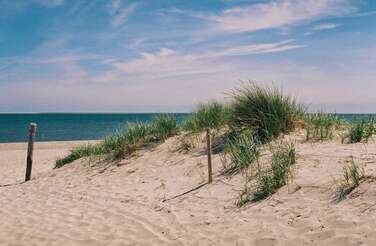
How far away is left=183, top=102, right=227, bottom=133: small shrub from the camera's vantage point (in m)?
12.6

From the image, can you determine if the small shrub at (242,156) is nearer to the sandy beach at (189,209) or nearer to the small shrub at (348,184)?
the sandy beach at (189,209)

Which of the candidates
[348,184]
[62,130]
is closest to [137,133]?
[348,184]

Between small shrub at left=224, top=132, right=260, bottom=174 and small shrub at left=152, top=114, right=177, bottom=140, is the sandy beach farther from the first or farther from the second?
small shrub at left=152, top=114, right=177, bottom=140

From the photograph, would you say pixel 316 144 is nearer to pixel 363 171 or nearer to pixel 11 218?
pixel 363 171

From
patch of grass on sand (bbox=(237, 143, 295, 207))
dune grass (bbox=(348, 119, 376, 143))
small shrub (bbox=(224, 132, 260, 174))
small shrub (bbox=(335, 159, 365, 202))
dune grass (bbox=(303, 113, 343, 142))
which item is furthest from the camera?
dune grass (bbox=(303, 113, 343, 142))

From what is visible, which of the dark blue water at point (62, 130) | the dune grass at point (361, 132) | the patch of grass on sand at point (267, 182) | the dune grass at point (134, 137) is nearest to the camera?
the patch of grass on sand at point (267, 182)

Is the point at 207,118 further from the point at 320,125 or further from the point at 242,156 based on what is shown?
the point at 242,156

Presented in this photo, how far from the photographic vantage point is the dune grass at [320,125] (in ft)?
33.4

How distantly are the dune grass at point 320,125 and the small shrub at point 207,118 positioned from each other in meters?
2.26

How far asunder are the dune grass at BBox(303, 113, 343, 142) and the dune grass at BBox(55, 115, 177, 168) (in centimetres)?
405

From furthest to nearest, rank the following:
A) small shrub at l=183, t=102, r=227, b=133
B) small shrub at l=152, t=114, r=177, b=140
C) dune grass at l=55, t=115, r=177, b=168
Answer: small shrub at l=152, t=114, r=177, b=140 < dune grass at l=55, t=115, r=177, b=168 < small shrub at l=183, t=102, r=227, b=133

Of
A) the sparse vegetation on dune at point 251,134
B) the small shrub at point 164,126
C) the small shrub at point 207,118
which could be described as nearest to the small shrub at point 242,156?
the sparse vegetation on dune at point 251,134

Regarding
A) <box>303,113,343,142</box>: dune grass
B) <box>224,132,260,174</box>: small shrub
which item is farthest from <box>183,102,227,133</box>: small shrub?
<box>224,132,260,174</box>: small shrub

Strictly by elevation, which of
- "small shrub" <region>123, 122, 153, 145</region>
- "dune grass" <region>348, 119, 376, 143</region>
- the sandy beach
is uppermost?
"dune grass" <region>348, 119, 376, 143</region>
